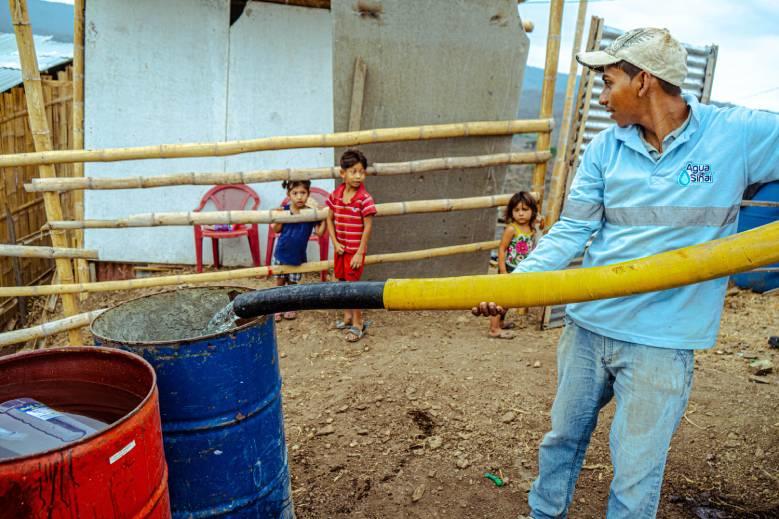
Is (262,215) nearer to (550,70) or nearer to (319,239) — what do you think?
(319,239)

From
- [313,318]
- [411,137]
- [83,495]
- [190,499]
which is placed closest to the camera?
[83,495]

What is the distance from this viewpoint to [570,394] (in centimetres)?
220

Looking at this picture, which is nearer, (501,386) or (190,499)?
(190,499)

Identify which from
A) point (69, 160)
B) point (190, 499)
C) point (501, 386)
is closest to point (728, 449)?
point (501, 386)

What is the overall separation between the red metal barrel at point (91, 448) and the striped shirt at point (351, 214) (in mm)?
2955

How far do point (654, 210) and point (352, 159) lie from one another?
9.41ft

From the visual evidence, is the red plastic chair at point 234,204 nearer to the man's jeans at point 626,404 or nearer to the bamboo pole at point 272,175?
the bamboo pole at point 272,175

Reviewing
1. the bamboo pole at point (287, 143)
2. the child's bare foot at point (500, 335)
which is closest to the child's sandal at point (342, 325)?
the child's bare foot at point (500, 335)

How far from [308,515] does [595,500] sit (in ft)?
4.59

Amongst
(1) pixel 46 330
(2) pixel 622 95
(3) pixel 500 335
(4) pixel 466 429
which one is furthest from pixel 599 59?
(1) pixel 46 330

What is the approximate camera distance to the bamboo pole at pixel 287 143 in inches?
162

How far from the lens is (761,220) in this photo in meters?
6.15

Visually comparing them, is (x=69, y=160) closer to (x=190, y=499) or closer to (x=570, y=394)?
(x=190, y=499)

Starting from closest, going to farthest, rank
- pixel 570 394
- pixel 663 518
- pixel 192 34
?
pixel 570 394
pixel 663 518
pixel 192 34
